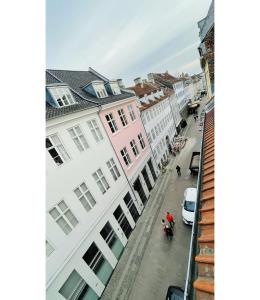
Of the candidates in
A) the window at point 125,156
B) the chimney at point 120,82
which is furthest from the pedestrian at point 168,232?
the chimney at point 120,82

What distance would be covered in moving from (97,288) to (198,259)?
10.7 m

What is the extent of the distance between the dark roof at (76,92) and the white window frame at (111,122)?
110 cm

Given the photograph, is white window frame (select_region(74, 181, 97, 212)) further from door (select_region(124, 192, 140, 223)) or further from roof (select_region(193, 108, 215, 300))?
roof (select_region(193, 108, 215, 300))

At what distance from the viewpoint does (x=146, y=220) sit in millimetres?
16344

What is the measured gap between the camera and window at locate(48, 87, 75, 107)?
11.5 m

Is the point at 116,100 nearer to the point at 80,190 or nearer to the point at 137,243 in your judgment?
the point at 80,190

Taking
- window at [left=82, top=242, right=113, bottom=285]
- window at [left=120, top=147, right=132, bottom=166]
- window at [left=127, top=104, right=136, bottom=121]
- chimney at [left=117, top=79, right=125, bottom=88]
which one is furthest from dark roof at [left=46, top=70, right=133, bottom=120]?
window at [left=82, top=242, right=113, bottom=285]

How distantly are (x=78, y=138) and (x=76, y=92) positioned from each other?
4.63m

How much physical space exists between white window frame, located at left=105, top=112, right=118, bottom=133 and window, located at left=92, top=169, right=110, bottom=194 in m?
4.07

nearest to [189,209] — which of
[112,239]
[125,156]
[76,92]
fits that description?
[112,239]

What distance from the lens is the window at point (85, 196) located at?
36.0 ft

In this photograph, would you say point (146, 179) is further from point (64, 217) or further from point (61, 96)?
point (61, 96)

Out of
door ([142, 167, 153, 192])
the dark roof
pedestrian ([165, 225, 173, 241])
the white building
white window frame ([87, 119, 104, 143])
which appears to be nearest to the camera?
the white building
